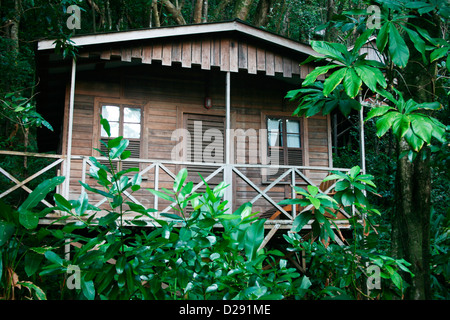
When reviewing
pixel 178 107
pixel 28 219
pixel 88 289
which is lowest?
pixel 88 289

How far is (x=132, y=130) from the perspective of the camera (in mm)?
9211

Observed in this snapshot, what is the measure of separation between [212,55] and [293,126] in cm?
309

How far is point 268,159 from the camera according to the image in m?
9.95

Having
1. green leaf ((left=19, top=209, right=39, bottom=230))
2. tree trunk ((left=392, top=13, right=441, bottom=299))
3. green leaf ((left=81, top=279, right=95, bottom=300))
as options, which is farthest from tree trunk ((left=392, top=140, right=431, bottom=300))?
green leaf ((left=19, top=209, right=39, bottom=230))

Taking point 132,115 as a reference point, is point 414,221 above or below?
below

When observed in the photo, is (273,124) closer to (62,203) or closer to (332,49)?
(332,49)

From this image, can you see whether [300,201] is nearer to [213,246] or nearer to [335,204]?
[335,204]

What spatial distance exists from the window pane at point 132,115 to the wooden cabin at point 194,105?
2cm

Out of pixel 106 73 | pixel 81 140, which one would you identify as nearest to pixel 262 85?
pixel 106 73

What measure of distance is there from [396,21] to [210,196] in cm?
199

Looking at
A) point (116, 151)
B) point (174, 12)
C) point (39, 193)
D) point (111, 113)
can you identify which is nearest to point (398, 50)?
point (116, 151)

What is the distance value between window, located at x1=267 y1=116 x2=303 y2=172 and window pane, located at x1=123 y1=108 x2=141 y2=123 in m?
2.97

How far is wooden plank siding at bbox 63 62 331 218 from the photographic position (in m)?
8.91

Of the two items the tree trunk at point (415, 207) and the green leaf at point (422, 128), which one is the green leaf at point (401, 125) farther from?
the tree trunk at point (415, 207)
